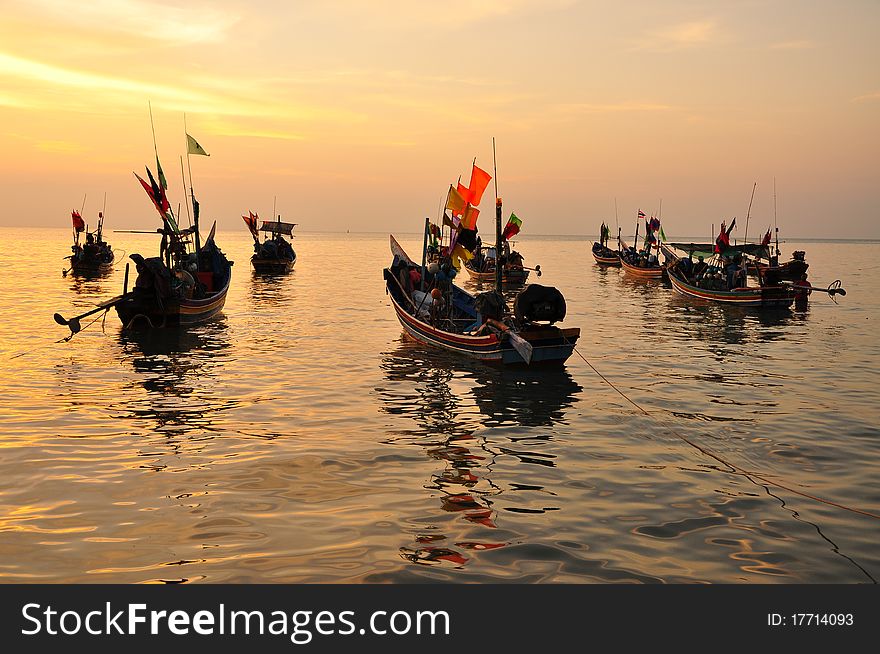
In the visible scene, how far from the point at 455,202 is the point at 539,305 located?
483 cm

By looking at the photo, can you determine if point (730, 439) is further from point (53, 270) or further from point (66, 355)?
point (53, 270)

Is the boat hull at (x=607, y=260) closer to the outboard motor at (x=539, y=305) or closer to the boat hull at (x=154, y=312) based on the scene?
the boat hull at (x=154, y=312)

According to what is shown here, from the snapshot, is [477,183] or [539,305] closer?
[539,305]

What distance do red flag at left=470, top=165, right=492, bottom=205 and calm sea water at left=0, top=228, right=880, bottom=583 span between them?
526cm

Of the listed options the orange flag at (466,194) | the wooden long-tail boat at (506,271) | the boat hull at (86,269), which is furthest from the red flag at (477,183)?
the boat hull at (86,269)

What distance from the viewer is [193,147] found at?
33812mm

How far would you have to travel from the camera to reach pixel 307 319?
116 ft

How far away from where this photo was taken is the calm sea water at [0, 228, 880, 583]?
839 centimetres

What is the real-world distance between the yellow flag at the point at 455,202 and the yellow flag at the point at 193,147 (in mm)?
15496

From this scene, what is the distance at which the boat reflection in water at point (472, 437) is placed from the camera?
361 inches

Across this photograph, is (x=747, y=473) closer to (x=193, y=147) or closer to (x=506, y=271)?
(x=193, y=147)

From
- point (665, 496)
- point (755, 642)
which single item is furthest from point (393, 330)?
point (755, 642)

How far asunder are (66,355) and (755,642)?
73.4 ft

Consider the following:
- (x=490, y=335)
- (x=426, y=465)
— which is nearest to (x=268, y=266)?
(x=490, y=335)
